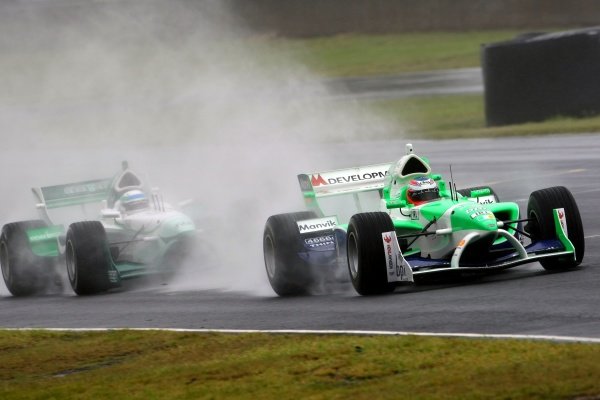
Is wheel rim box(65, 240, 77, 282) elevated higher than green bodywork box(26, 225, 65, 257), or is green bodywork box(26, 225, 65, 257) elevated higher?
green bodywork box(26, 225, 65, 257)

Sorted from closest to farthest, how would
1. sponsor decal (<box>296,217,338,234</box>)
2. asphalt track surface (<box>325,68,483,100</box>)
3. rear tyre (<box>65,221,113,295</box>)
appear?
1. sponsor decal (<box>296,217,338,234</box>)
2. rear tyre (<box>65,221,113,295</box>)
3. asphalt track surface (<box>325,68,483,100</box>)

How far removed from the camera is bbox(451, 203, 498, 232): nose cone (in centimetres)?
1378

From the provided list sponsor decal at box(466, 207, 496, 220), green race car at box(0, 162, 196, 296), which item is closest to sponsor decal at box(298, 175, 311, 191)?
green race car at box(0, 162, 196, 296)

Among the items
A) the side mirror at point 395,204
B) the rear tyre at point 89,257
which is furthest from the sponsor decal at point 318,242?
the rear tyre at point 89,257

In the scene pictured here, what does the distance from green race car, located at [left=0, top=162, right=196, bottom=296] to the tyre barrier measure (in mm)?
14899

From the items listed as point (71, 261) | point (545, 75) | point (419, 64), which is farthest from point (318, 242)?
point (419, 64)

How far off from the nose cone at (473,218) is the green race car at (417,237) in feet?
0.03

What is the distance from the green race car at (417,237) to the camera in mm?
13758

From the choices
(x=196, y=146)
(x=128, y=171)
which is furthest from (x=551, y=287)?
(x=196, y=146)

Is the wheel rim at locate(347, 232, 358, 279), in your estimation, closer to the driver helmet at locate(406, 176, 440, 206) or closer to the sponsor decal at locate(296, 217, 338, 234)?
the sponsor decal at locate(296, 217, 338, 234)

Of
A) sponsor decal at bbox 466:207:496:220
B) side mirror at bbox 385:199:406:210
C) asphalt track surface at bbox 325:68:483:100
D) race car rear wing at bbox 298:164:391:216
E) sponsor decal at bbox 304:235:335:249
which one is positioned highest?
asphalt track surface at bbox 325:68:483:100

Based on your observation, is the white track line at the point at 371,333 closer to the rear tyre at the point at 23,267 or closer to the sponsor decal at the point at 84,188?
the rear tyre at the point at 23,267

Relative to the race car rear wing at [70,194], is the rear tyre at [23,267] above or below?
below

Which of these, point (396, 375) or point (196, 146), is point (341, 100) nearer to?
point (196, 146)
